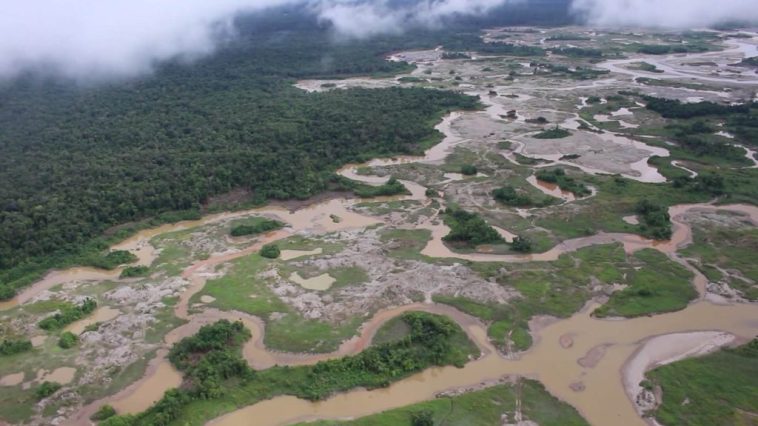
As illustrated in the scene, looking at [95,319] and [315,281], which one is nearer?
[95,319]

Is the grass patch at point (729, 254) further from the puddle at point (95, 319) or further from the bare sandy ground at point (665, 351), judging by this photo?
the puddle at point (95, 319)

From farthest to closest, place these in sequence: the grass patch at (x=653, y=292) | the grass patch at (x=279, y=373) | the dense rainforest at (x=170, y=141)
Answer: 1. the dense rainforest at (x=170, y=141)
2. the grass patch at (x=653, y=292)
3. the grass patch at (x=279, y=373)

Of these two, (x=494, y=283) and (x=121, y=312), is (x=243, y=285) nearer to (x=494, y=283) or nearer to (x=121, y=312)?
(x=121, y=312)

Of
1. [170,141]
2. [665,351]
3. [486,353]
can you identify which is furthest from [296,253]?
[170,141]

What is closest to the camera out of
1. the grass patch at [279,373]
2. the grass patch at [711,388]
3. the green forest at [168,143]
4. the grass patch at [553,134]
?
the grass patch at [711,388]

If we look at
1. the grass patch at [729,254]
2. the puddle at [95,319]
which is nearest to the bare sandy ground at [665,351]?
the grass patch at [729,254]

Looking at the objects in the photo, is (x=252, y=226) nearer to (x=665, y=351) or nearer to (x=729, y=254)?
(x=665, y=351)
